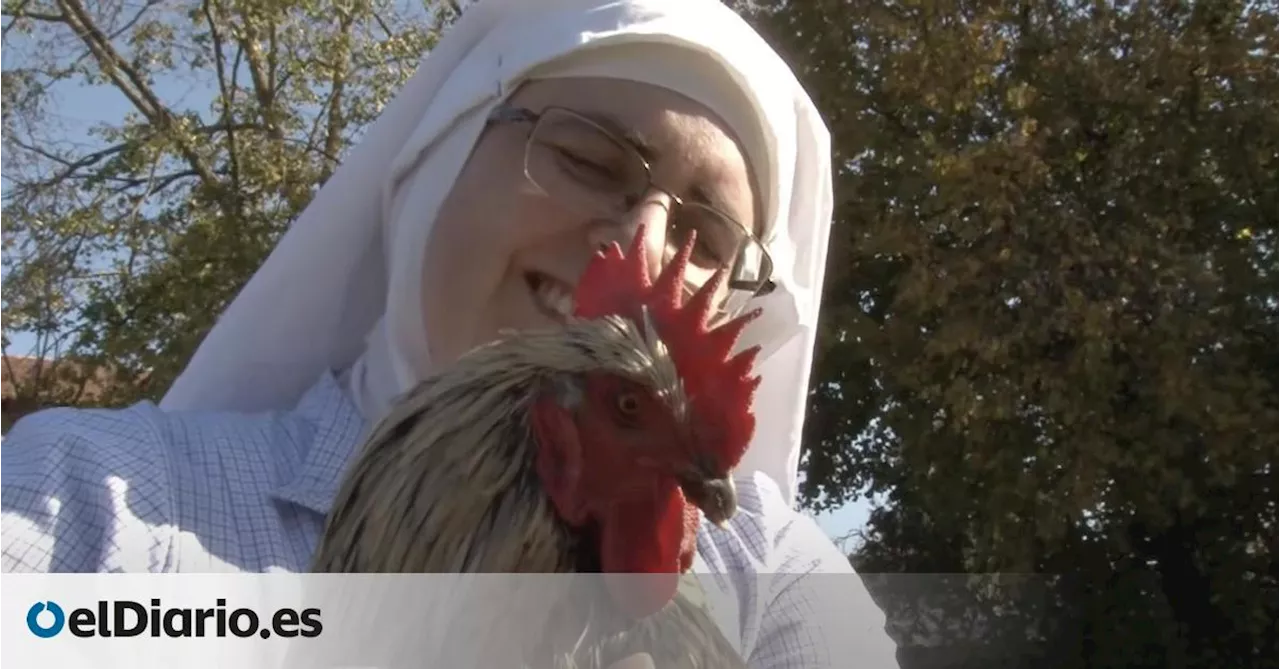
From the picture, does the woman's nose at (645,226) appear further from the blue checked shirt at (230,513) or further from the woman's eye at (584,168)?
the blue checked shirt at (230,513)

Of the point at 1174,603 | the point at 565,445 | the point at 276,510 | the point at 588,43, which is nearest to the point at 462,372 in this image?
the point at 565,445

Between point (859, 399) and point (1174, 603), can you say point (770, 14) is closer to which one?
point (859, 399)

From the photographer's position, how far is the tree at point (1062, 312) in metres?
6.29

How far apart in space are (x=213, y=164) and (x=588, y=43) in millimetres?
7570

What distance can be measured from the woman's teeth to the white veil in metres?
0.12

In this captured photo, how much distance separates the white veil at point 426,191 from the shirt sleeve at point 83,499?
24 centimetres

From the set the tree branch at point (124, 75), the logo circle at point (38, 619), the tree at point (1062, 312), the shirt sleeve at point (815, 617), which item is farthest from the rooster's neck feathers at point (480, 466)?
the tree branch at point (124, 75)

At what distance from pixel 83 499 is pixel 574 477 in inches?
18.4

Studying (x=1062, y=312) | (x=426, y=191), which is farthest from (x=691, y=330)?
(x=1062, y=312)

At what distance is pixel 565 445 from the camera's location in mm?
877

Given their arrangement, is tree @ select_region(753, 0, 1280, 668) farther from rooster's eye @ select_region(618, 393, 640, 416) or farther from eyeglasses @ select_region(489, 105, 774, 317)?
rooster's eye @ select_region(618, 393, 640, 416)

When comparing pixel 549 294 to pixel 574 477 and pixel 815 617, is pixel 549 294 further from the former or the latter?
pixel 815 617

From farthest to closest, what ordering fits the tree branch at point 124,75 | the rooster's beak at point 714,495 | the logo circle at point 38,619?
the tree branch at point 124,75, the logo circle at point 38,619, the rooster's beak at point 714,495

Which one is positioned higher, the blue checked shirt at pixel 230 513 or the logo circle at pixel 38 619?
the blue checked shirt at pixel 230 513
